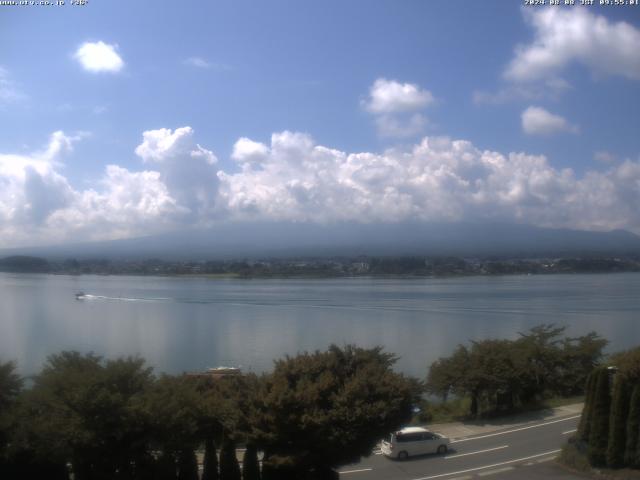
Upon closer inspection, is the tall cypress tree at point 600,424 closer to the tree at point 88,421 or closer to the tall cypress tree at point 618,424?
the tall cypress tree at point 618,424

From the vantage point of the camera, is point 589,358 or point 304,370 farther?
point 589,358

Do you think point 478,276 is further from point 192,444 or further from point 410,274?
point 192,444

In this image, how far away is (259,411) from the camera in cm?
681

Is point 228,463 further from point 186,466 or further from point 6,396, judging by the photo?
point 6,396

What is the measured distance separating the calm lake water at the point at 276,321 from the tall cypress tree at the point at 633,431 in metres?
12.1

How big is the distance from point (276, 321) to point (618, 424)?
24.9m

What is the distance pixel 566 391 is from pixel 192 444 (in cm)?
1136

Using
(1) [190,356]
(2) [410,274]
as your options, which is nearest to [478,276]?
(2) [410,274]

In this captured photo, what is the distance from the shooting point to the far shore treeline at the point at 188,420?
6.39 meters

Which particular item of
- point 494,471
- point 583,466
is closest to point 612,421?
point 583,466

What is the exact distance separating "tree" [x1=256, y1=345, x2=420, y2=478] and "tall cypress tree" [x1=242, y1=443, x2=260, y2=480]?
6.6 inches

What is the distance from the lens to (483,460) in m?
9.23

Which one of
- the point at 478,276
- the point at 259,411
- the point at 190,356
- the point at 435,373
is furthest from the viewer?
the point at 478,276

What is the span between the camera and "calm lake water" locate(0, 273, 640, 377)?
23.6 metres
